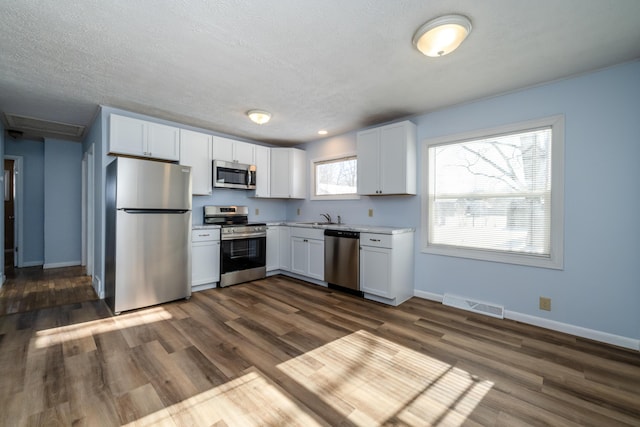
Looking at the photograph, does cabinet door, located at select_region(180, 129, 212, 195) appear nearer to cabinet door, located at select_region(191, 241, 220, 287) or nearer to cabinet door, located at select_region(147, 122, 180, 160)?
cabinet door, located at select_region(147, 122, 180, 160)

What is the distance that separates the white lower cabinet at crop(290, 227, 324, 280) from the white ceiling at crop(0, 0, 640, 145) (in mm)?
1846

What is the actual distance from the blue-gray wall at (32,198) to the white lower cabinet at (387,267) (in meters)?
6.20

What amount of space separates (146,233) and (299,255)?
7.12 ft

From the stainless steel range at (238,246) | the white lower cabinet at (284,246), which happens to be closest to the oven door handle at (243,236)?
the stainless steel range at (238,246)

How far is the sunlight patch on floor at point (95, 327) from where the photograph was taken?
2.41 m

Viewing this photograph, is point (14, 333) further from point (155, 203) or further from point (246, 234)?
point (246, 234)

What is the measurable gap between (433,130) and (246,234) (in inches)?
119

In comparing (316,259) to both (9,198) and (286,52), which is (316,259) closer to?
(286,52)

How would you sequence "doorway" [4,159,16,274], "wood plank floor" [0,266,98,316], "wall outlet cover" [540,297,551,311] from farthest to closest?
"doorway" [4,159,16,274] → "wood plank floor" [0,266,98,316] → "wall outlet cover" [540,297,551,311]

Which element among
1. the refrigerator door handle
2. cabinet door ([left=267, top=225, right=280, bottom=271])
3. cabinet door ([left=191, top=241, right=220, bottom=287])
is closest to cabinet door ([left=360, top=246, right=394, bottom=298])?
cabinet door ([left=267, top=225, right=280, bottom=271])

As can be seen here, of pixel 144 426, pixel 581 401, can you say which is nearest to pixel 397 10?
pixel 581 401

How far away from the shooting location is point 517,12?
5.82ft

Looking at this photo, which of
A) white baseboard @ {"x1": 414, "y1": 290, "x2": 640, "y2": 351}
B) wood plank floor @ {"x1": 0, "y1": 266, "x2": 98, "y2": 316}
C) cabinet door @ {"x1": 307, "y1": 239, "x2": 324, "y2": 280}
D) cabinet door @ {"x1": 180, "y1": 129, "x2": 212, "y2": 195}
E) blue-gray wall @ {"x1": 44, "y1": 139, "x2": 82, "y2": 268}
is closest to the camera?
white baseboard @ {"x1": 414, "y1": 290, "x2": 640, "y2": 351}

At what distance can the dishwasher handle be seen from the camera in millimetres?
3695
